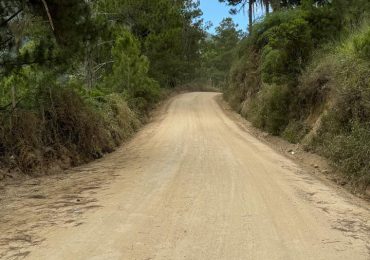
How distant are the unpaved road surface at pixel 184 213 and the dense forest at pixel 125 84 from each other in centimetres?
108

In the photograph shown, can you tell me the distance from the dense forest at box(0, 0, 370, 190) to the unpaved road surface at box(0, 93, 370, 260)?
108 centimetres

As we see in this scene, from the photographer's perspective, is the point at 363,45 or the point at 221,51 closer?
the point at 363,45

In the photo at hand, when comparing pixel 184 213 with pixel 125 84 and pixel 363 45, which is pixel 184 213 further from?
pixel 125 84

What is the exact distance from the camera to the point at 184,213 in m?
7.36

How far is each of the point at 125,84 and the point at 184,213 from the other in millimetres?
18685

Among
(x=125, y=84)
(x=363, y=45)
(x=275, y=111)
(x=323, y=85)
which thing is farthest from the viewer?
(x=125, y=84)

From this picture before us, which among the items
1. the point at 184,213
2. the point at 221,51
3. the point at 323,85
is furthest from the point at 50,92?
the point at 221,51

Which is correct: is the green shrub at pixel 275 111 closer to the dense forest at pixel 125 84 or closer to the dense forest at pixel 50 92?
the dense forest at pixel 125 84

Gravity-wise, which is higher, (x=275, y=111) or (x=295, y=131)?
(x=275, y=111)

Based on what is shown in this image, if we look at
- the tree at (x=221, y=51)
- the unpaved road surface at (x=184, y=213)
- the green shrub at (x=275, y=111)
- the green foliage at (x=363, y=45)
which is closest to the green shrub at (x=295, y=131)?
the green shrub at (x=275, y=111)

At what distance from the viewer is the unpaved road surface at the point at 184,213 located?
18.9ft

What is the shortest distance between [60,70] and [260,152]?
6491 mm

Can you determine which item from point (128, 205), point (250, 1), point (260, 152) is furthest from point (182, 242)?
point (250, 1)

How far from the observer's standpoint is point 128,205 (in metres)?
7.87
